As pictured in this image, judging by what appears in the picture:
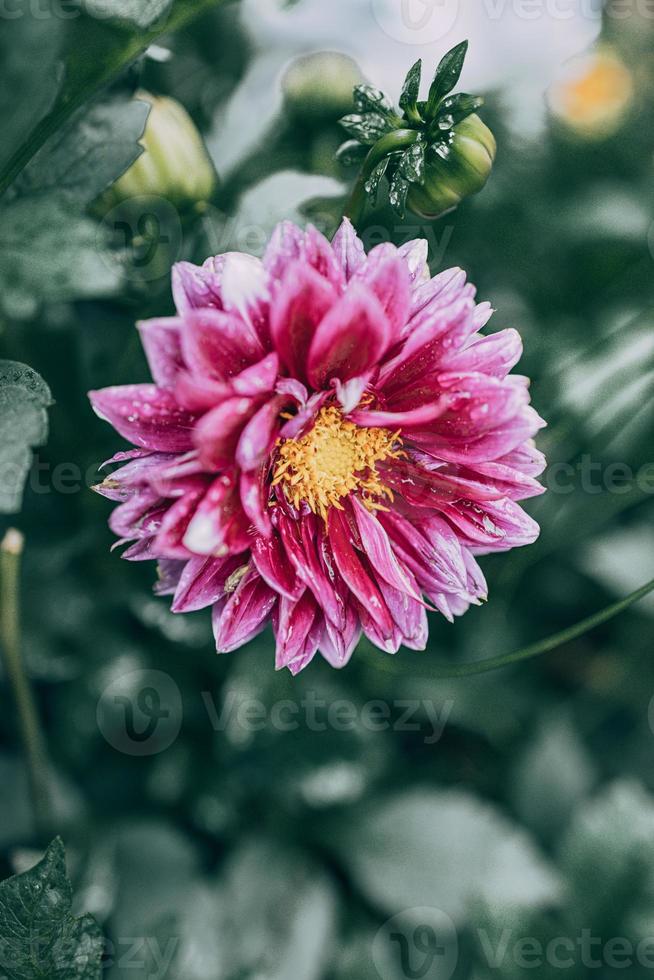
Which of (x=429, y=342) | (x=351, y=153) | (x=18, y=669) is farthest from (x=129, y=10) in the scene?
(x=18, y=669)

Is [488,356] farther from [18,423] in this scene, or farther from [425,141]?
[18,423]

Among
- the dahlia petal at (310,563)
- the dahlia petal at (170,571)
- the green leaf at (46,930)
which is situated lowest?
the green leaf at (46,930)

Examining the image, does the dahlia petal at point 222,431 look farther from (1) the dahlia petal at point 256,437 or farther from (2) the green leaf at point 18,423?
(2) the green leaf at point 18,423

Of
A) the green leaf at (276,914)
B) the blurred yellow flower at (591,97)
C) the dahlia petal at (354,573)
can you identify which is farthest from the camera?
the blurred yellow flower at (591,97)

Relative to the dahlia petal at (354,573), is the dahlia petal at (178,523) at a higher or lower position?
higher

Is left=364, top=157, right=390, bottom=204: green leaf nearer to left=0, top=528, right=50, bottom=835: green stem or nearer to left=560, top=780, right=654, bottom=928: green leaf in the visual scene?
left=0, top=528, right=50, bottom=835: green stem

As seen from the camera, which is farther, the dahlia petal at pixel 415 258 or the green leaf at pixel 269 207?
the green leaf at pixel 269 207

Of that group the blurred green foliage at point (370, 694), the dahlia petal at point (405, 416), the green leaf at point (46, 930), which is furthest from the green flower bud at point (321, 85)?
the green leaf at point (46, 930)
